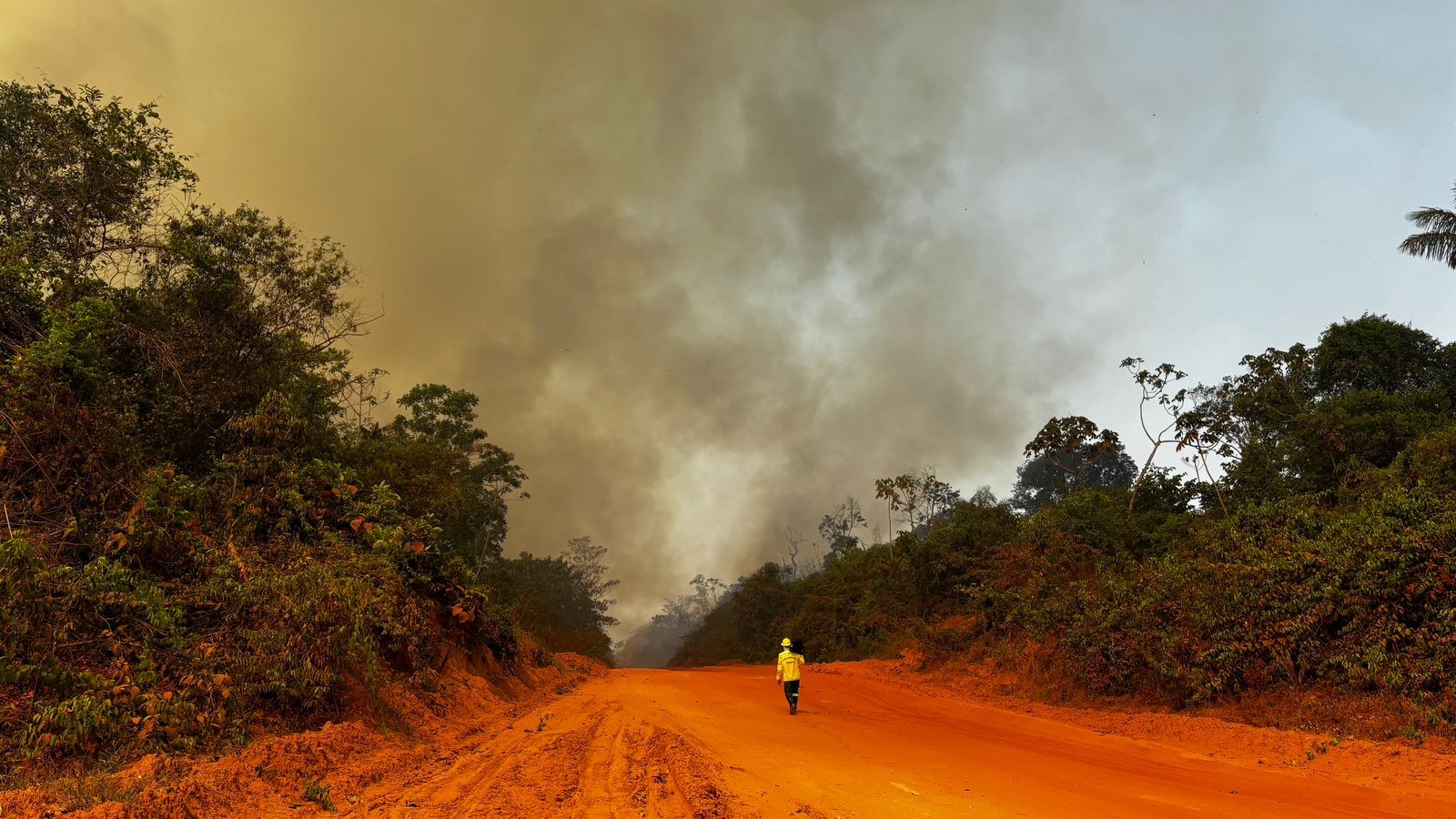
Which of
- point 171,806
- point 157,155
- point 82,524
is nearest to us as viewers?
point 171,806

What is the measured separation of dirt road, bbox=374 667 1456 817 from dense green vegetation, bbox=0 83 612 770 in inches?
122

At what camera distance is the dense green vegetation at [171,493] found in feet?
23.7

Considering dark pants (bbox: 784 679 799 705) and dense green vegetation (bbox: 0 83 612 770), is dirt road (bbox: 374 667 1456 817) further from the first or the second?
dense green vegetation (bbox: 0 83 612 770)

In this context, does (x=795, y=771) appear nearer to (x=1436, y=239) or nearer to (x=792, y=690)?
(x=792, y=690)

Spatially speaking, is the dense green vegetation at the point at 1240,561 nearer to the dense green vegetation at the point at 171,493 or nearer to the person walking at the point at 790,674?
the person walking at the point at 790,674

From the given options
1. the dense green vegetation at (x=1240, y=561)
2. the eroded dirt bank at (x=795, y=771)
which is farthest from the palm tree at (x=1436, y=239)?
the eroded dirt bank at (x=795, y=771)

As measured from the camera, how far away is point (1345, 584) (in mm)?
10742

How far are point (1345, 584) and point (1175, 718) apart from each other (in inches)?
149

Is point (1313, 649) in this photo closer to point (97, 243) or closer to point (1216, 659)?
point (1216, 659)

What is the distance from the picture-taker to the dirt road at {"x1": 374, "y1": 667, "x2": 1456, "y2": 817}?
6109 mm

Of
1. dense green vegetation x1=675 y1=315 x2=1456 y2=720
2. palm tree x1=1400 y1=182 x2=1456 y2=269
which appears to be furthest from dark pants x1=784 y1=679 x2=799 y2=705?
palm tree x1=1400 y1=182 x2=1456 y2=269

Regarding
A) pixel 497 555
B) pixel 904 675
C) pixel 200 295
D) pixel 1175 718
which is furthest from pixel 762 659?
pixel 200 295

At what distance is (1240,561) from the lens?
12672 mm

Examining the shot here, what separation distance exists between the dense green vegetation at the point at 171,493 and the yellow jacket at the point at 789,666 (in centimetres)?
734
